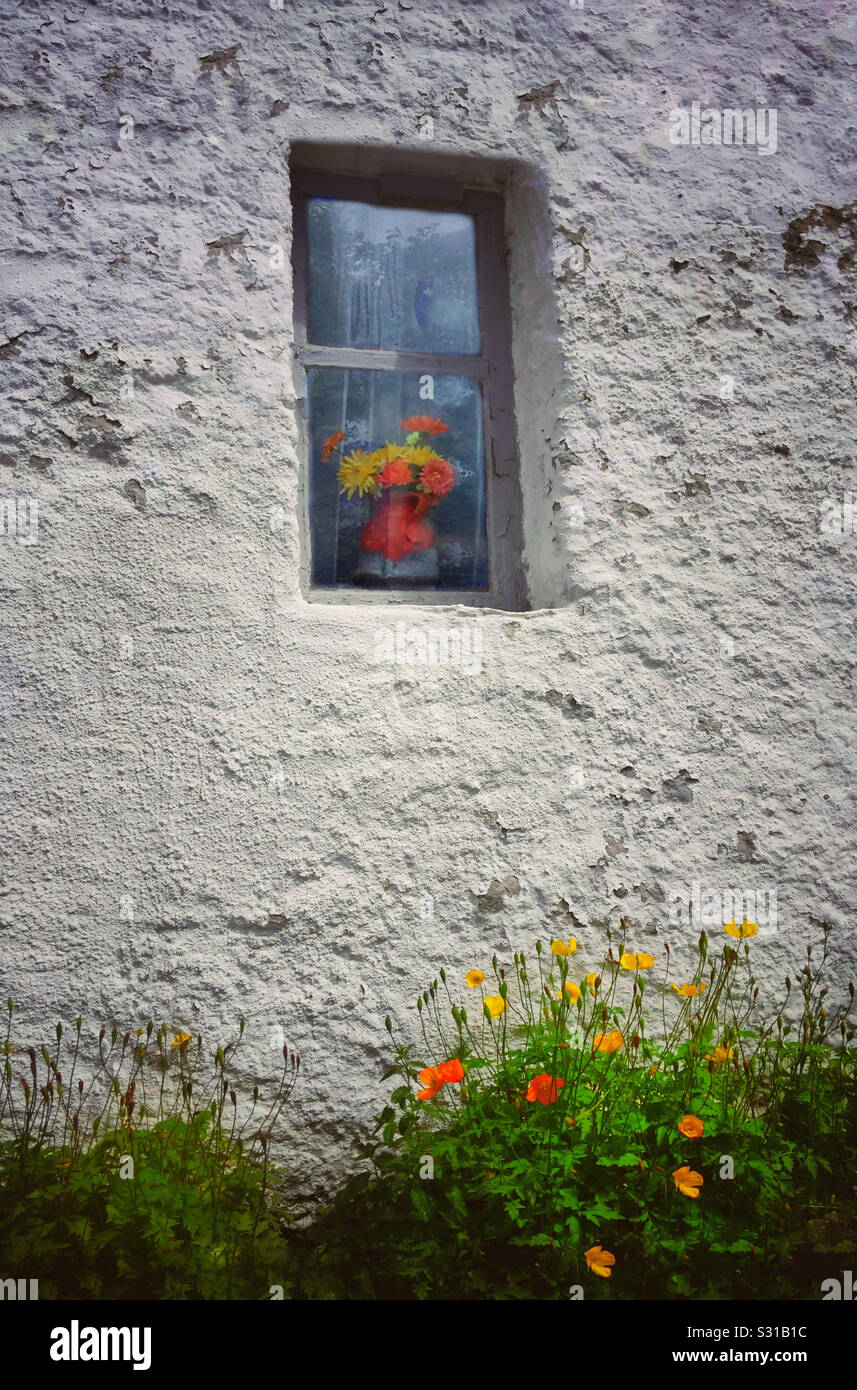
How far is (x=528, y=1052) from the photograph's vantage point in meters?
2.27

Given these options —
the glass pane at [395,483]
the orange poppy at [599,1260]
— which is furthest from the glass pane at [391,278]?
the orange poppy at [599,1260]

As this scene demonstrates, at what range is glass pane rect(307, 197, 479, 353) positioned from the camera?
9.52ft

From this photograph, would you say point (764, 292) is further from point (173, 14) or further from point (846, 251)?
point (173, 14)

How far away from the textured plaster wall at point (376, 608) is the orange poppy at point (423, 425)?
28 cm

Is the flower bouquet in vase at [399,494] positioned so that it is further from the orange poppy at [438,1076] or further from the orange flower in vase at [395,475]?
the orange poppy at [438,1076]

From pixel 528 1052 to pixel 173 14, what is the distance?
291 centimetres

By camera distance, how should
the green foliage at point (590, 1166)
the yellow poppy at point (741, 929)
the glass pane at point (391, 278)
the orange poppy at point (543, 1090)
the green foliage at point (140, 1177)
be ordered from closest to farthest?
the green foliage at point (140, 1177)
the green foliage at point (590, 1166)
the orange poppy at point (543, 1090)
the yellow poppy at point (741, 929)
the glass pane at point (391, 278)

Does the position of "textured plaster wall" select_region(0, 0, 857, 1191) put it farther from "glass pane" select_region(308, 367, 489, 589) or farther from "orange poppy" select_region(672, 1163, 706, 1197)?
"orange poppy" select_region(672, 1163, 706, 1197)

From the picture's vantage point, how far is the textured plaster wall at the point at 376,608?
233cm

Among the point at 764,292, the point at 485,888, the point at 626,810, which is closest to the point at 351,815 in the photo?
the point at 485,888

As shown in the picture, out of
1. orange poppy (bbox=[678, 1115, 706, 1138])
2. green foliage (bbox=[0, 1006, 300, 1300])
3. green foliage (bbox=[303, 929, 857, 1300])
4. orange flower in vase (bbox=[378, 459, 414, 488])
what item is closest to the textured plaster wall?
green foliage (bbox=[0, 1006, 300, 1300])

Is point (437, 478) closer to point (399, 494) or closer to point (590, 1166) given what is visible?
point (399, 494)

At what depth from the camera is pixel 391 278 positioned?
9.70ft

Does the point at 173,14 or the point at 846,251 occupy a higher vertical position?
the point at 173,14
